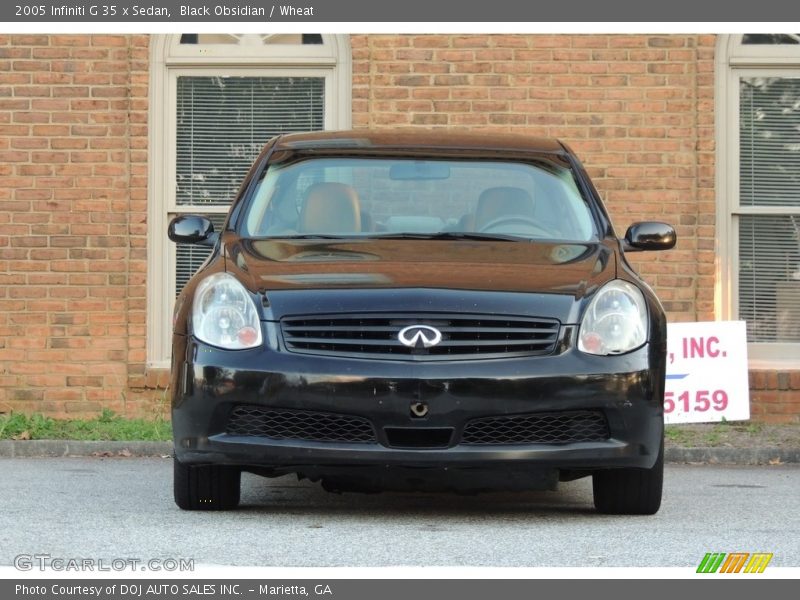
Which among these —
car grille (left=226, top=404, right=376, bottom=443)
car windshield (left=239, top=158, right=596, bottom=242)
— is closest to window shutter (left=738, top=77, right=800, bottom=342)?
car windshield (left=239, top=158, right=596, bottom=242)

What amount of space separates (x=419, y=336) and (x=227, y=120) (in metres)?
6.44

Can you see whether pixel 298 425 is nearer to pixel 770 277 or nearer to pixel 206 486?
pixel 206 486

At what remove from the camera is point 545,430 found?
6262mm

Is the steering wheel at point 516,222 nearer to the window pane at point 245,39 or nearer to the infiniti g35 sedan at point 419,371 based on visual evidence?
the infiniti g35 sedan at point 419,371

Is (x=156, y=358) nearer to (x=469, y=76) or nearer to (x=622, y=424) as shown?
(x=469, y=76)

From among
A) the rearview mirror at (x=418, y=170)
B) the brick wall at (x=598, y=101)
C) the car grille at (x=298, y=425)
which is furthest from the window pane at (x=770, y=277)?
the car grille at (x=298, y=425)

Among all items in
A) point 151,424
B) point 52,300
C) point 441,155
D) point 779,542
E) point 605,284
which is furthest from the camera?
point 52,300

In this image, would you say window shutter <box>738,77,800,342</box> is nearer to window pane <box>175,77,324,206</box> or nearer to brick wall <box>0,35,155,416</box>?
window pane <box>175,77,324,206</box>

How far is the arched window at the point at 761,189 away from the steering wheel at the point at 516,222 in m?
5.04

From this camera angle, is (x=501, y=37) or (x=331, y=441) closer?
(x=331, y=441)

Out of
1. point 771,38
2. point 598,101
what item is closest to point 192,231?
point 598,101

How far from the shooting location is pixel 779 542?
6.05m

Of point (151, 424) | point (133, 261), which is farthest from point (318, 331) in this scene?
point (133, 261)

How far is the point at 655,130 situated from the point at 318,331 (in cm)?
627
